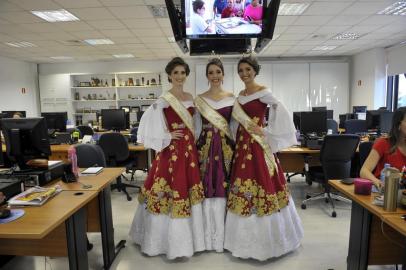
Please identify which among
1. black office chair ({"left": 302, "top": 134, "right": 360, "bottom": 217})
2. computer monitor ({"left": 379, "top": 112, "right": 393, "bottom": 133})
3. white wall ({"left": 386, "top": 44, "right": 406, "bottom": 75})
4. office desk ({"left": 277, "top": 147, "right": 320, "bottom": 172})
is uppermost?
white wall ({"left": 386, "top": 44, "right": 406, "bottom": 75})

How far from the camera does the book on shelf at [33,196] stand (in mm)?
1647

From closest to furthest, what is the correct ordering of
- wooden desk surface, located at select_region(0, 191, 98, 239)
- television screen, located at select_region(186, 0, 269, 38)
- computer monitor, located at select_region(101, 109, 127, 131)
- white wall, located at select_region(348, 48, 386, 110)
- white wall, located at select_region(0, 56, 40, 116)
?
wooden desk surface, located at select_region(0, 191, 98, 239) < television screen, located at select_region(186, 0, 269, 38) < computer monitor, located at select_region(101, 109, 127, 131) < white wall, located at select_region(348, 48, 386, 110) < white wall, located at select_region(0, 56, 40, 116)

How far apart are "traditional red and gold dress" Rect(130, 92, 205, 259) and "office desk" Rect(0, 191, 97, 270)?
597mm

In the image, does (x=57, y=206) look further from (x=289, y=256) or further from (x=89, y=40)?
(x=89, y=40)

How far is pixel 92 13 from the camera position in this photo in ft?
14.5

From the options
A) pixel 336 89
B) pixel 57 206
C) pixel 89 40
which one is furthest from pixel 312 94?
pixel 57 206

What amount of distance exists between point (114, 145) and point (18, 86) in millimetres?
6275

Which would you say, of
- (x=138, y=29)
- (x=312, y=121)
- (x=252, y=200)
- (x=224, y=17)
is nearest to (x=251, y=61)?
(x=224, y=17)

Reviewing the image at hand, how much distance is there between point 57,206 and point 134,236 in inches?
43.4

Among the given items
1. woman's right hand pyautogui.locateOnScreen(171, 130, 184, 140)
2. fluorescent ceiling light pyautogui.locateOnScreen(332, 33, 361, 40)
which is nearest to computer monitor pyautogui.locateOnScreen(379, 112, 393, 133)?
fluorescent ceiling light pyautogui.locateOnScreen(332, 33, 361, 40)

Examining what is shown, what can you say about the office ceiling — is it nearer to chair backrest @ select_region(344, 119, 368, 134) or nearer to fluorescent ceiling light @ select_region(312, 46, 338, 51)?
fluorescent ceiling light @ select_region(312, 46, 338, 51)

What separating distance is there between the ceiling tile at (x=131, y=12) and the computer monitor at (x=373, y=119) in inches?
151

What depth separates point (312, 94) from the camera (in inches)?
340

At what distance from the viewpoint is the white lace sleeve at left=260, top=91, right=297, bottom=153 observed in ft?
7.81
